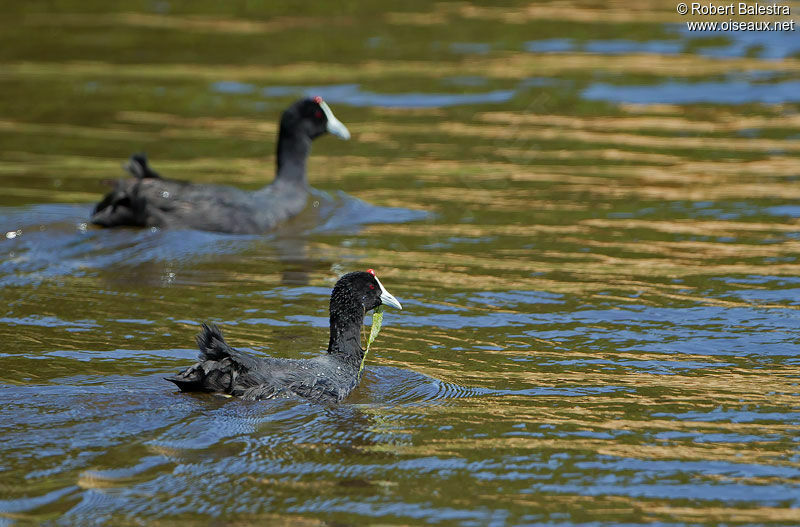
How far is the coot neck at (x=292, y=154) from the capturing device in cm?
1168

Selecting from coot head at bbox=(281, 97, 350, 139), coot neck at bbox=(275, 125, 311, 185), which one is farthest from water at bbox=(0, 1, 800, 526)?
coot head at bbox=(281, 97, 350, 139)

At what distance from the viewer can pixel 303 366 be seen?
676cm

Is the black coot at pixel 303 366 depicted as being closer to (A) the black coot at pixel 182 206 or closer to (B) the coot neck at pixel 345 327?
(B) the coot neck at pixel 345 327

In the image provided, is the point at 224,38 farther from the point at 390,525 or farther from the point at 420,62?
the point at 390,525

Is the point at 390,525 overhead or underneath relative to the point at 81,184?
underneath

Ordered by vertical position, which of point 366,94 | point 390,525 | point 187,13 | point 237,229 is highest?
point 187,13

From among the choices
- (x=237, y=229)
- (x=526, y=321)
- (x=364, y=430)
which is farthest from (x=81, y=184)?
(x=364, y=430)

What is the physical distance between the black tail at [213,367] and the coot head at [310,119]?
18.6ft

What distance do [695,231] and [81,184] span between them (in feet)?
19.2

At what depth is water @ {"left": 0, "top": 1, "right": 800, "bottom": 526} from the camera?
5551 mm

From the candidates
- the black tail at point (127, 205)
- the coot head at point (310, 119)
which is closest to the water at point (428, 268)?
the black tail at point (127, 205)

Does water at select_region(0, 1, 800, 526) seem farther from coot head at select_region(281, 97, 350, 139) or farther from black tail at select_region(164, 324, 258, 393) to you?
coot head at select_region(281, 97, 350, 139)

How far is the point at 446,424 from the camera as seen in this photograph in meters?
6.27

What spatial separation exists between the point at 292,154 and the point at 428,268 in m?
2.71
